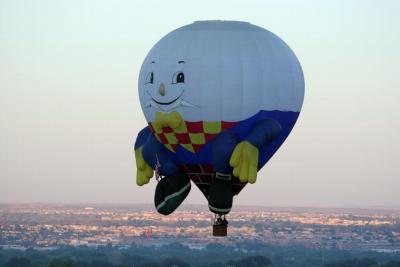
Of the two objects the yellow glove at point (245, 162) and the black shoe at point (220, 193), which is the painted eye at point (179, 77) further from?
the black shoe at point (220, 193)

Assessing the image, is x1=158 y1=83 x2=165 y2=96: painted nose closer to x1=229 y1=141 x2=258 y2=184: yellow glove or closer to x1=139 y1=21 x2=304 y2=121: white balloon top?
x1=139 y1=21 x2=304 y2=121: white balloon top

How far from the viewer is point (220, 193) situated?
Result: 35219mm

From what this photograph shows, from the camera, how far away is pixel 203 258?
12506 centimetres

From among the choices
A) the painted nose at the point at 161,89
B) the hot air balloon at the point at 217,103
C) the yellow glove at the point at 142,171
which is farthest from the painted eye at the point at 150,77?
the yellow glove at the point at 142,171

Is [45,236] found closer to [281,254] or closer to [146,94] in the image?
[281,254]

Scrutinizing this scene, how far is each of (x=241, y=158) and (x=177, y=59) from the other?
2813mm

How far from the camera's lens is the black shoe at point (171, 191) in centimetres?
3609

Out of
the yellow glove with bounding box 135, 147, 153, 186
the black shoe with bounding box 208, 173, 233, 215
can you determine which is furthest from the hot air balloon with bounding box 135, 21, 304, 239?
the yellow glove with bounding box 135, 147, 153, 186

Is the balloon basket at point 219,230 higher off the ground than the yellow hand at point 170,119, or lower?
lower

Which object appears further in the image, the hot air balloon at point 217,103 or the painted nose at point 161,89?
the painted nose at point 161,89

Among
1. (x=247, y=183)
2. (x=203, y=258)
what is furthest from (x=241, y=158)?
(x=203, y=258)

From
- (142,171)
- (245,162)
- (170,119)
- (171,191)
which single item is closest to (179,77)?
(170,119)

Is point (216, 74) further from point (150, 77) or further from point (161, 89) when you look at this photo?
point (150, 77)

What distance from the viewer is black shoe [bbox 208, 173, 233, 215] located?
35.1 meters
